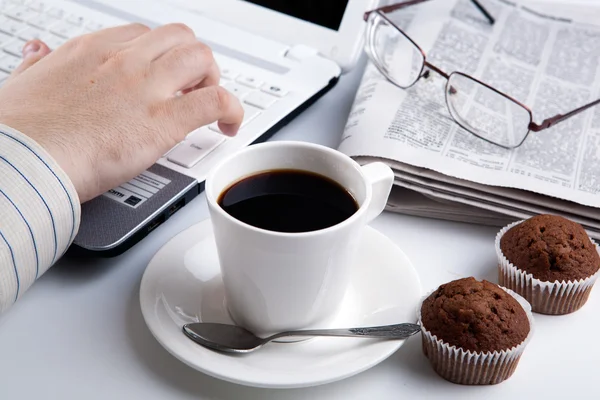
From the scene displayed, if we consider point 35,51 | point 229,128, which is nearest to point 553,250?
point 229,128

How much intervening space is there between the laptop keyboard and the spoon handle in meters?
0.25

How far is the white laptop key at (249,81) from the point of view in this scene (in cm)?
85

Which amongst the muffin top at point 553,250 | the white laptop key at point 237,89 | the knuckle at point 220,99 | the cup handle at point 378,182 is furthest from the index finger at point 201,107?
the muffin top at point 553,250

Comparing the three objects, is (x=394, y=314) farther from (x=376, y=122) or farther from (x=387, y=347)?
(x=376, y=122)

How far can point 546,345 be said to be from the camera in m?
0.58

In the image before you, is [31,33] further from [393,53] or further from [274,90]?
[393,53]

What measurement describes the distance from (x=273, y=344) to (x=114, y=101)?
0.31m

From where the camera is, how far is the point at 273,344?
1.77ft

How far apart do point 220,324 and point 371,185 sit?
166 mm

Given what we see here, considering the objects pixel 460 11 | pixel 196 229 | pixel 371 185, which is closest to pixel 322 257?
pixel 371 185

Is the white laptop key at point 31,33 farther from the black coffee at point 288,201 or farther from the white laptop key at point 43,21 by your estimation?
the black coffee at point 288,201

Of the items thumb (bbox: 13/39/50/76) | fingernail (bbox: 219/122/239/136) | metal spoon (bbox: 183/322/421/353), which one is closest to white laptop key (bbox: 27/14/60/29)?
thumb (bbox: 13/39/50/76)

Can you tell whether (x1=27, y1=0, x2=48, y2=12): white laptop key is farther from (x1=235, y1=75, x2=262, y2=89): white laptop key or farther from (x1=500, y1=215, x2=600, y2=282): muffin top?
(x1=500, y1=215, x2=600, y2=282): muffin top

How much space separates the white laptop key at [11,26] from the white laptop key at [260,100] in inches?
14.4
